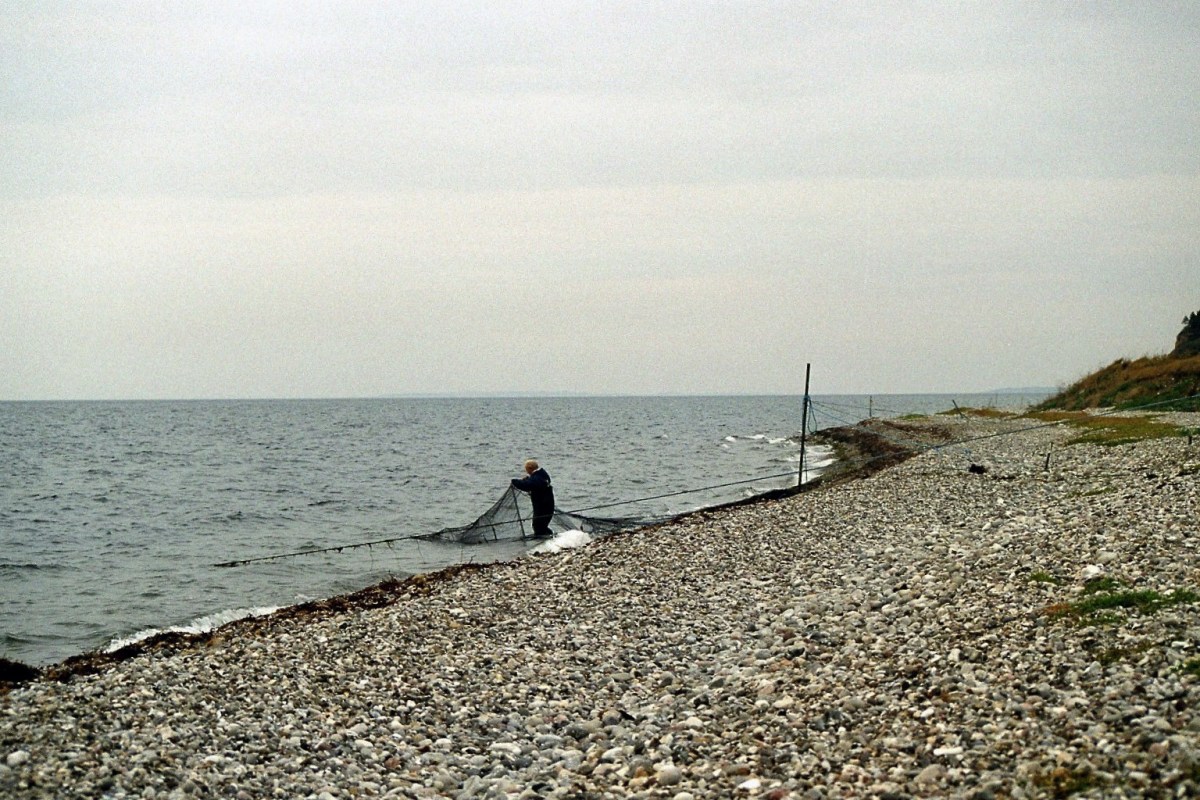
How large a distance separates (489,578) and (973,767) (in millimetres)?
12276

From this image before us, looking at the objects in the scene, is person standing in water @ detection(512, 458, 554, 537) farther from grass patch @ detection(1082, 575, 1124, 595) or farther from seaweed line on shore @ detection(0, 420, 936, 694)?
grass patch @ detection(1082, 575, 1124, 595)

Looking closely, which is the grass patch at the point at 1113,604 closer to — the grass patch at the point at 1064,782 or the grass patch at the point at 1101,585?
the grass patch at the point at 1101,585

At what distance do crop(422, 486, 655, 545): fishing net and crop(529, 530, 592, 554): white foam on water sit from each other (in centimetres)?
30

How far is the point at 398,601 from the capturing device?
16875 millimetres

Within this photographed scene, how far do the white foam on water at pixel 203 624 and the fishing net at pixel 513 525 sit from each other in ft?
21.5

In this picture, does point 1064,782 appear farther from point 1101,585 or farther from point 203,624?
point 203,624

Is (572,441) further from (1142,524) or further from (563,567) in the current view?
(1142,524)

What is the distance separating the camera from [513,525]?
25.6 m

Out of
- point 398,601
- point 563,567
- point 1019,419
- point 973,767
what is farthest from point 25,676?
point 1019,419

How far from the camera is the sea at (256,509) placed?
816 inches

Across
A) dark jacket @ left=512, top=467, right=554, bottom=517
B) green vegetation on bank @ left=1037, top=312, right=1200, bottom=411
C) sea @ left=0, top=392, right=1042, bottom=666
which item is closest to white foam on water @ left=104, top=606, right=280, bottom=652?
sea @ left=0, top=392, right=1042, bottom=666

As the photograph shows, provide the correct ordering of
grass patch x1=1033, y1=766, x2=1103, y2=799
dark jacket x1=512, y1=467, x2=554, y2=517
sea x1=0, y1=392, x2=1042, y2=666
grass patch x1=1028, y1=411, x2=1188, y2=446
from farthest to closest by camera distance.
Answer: grass patch x1=1028, y1=411, x2=1188, y2=446
dark jacket x1=512, y1=467, x2=554, y2=517
sea x1=0, y1=392, x2=1042, y2=666
grass patch x1=1033, y1=766, x2=1103, y2=799

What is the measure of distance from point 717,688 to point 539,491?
1500 centimetres

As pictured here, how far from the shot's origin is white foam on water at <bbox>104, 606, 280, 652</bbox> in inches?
684
